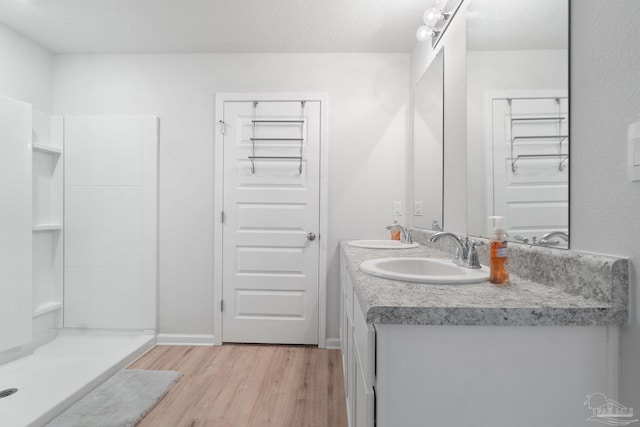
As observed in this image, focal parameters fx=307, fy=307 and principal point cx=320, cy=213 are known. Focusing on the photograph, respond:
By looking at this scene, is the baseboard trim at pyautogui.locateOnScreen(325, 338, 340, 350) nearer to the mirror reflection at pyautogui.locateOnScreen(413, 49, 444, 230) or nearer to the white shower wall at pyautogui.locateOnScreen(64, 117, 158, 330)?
the mirror reflection at pyautogui.locateOnScreen(413, 49, 444, 230)

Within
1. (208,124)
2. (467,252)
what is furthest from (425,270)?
(208,124)

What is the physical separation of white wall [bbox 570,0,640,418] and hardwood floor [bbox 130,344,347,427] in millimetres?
1392

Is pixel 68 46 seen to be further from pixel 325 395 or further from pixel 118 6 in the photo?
pixel 325 395

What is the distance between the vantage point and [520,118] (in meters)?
1.12

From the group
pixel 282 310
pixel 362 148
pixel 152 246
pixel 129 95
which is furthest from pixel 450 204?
pixel 129 95

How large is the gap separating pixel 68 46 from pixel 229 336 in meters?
2.72

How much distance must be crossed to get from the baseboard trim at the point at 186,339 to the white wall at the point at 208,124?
0.05m

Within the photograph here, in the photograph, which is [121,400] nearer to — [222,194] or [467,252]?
[222,194]

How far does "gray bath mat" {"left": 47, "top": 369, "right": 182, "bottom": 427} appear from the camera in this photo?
5.26ft

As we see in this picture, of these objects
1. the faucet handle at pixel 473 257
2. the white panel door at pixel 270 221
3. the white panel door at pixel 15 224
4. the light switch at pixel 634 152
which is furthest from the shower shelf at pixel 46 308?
the light switch at pixel 634 152

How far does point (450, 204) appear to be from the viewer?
1.83 metres

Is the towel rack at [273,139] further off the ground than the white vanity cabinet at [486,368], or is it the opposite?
the towel rack at [273,139]

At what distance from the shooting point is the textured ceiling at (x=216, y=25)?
6.59ft

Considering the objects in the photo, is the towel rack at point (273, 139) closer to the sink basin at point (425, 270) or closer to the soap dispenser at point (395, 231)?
the soap dispenser at point (395, 231)
